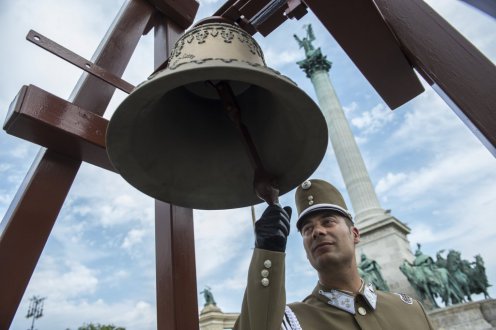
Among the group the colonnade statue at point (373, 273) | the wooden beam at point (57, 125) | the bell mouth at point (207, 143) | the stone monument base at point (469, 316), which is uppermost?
the colonnade statue at point (373, 273)

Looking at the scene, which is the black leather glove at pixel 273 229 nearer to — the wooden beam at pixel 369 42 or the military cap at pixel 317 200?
the military cap at pixel 317 200

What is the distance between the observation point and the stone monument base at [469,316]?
31.1 ft

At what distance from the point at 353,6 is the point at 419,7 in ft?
0.86

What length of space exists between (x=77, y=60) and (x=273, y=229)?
1434 millimetres

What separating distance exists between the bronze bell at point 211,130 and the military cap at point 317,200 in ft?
1.46

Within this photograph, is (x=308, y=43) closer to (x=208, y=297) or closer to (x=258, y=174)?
(x=208, y=297)

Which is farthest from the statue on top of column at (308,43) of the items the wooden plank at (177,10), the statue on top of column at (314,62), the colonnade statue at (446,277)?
the wooden plank at (177,10)

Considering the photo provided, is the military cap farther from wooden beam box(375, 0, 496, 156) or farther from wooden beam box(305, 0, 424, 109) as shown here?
wooden beam box(375, 0, 496, 156)

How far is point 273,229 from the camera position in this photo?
111 centimetres

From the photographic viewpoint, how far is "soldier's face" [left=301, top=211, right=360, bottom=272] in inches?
62.9

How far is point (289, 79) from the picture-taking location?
1.09 meters

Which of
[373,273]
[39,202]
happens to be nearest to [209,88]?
[39,202]

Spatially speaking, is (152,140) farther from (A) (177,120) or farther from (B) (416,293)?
(B) (416,293)

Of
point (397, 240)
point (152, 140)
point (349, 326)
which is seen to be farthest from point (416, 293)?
point (152, 140)
